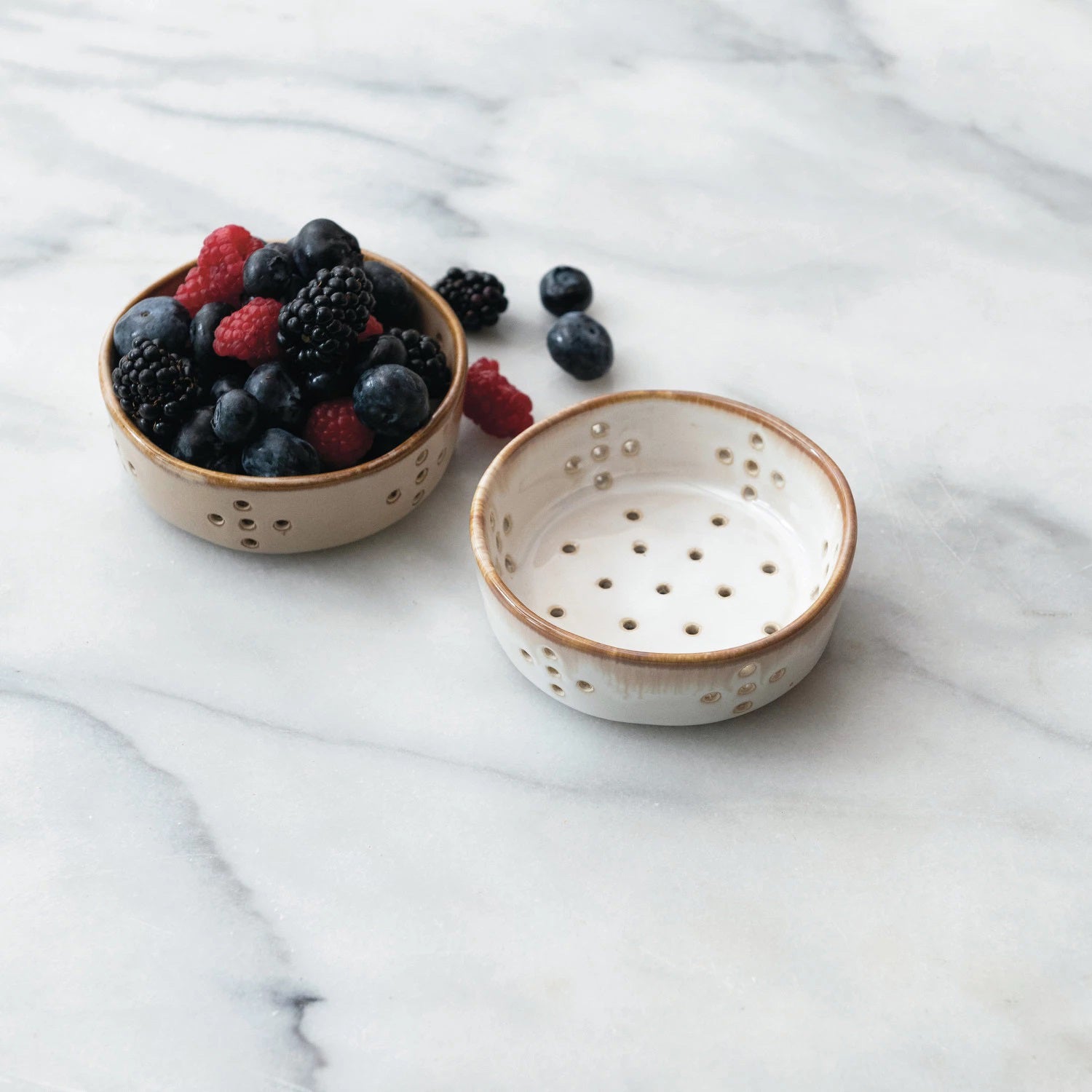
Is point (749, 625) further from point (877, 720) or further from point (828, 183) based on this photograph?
point (828, 183)

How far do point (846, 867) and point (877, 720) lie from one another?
130 mm

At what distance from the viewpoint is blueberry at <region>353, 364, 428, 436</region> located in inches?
39.8

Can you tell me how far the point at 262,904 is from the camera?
2.86ft

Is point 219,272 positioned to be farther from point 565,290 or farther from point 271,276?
point 565,290

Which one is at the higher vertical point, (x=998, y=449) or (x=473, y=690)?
(x=998, y=449)

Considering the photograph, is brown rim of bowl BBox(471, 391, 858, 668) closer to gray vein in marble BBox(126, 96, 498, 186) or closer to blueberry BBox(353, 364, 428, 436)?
blueberry BBox(353, 364, 428, 436)

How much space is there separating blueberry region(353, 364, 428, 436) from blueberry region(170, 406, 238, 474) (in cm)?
11

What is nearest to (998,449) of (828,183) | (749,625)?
(749,625)

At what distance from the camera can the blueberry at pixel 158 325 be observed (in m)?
1.07

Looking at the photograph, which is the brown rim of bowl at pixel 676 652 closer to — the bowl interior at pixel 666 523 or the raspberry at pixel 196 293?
the bowl interior at pixel 666 523

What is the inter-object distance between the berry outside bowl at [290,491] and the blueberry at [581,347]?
0.15m

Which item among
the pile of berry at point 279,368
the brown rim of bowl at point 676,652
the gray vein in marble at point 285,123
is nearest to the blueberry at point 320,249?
the pile of berry at point 279,368

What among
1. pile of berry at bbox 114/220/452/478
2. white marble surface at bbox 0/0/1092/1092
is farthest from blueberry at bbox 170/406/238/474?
white marble surface at bbox 0/0/1092/1092

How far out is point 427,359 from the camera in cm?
108
